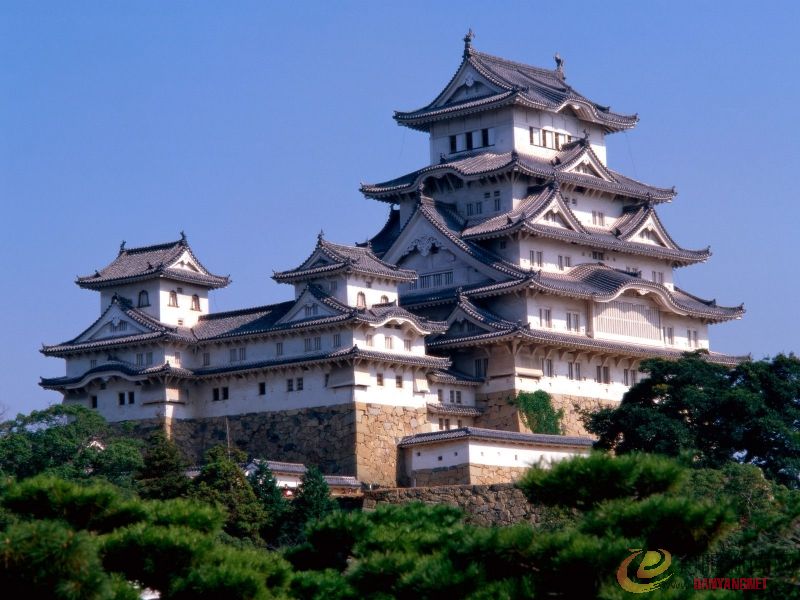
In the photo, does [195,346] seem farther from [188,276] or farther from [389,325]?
[389,325]

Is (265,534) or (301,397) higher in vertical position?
(301,397)

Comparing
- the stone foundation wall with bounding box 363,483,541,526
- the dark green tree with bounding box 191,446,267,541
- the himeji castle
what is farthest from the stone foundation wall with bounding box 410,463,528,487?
the dark green tree with bounding box 191,446,267,541

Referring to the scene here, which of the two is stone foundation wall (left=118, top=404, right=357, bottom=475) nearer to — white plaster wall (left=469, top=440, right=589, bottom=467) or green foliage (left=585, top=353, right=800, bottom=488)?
white plaster wall (left=469, top=440, right=589, bottom=467)

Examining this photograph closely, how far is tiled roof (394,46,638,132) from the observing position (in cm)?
6844

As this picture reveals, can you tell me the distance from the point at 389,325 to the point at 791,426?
13.8m

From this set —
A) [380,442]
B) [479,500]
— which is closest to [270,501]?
[479,500]

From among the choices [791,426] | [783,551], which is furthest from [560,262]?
[783,551]

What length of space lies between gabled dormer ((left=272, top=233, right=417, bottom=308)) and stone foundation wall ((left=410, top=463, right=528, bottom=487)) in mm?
6570

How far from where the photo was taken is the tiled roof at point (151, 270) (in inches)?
2489

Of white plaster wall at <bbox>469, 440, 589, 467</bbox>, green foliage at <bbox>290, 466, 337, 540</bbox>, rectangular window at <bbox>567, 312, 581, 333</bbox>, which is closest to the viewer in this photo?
green foliage at <bbox>290, 466, 337, 540</bbox>

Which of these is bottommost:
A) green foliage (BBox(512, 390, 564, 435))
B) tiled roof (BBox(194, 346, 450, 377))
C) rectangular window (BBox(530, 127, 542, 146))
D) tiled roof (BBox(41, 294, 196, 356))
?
green foliage (BBox(512, 390, 564, 435))

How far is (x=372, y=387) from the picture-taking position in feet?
192

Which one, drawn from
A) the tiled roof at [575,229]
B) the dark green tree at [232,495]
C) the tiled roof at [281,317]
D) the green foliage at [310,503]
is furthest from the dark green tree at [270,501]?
the tiled roof at [575,229]

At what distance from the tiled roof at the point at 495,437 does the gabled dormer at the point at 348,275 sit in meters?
5.19
